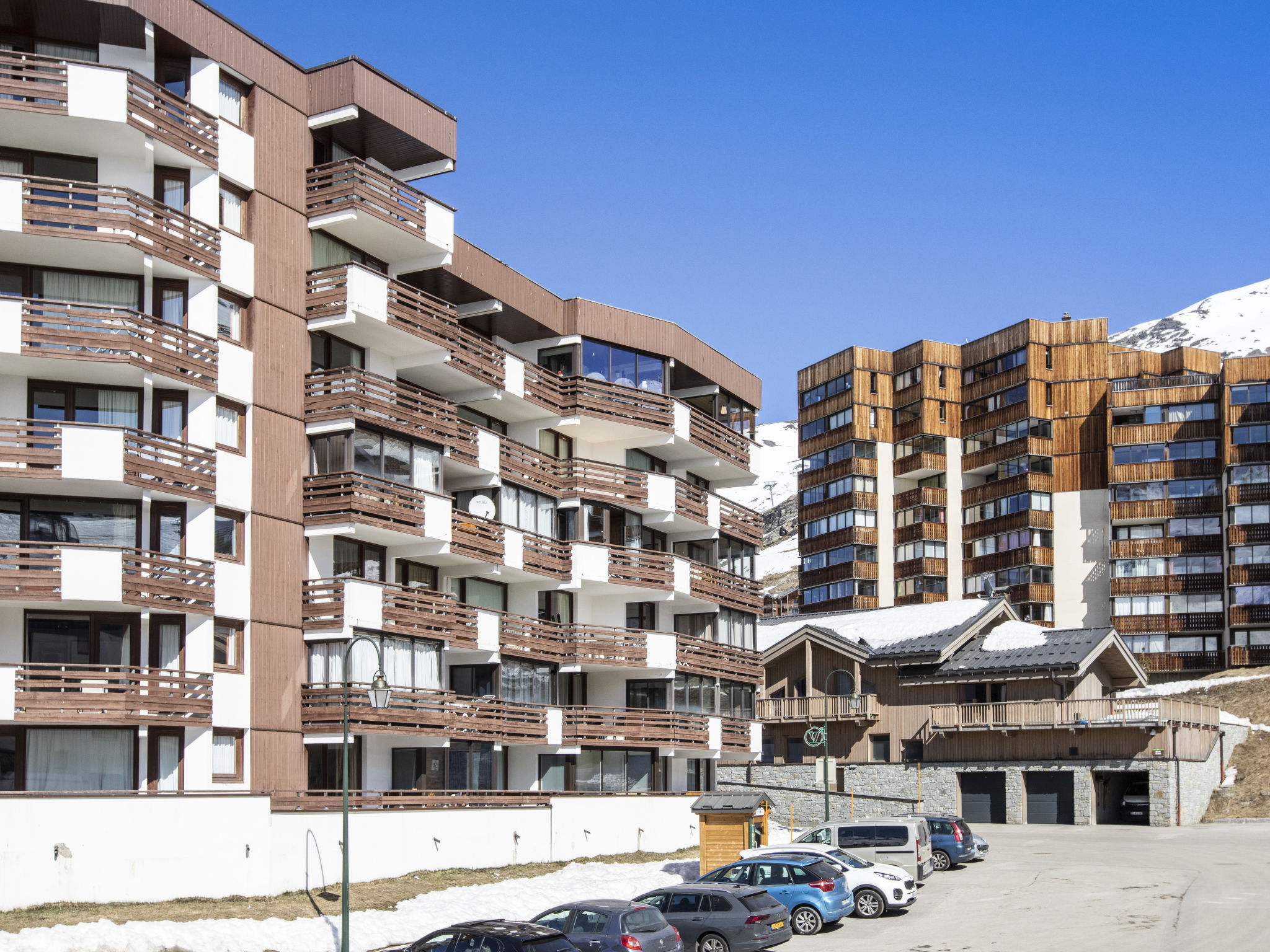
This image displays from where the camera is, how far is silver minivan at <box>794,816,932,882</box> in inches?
1548

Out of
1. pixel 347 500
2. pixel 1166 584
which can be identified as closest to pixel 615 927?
pixel 347 500

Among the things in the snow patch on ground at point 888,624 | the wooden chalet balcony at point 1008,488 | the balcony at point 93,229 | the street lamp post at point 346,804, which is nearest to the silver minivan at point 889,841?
the street lamp post at point 346,804

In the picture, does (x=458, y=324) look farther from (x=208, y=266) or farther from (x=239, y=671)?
(x=239, y=671)

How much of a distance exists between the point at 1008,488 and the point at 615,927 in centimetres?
7985

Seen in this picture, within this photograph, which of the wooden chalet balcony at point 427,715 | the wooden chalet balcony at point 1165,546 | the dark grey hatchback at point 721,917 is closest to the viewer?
the dark grey hatchback at point 721,917

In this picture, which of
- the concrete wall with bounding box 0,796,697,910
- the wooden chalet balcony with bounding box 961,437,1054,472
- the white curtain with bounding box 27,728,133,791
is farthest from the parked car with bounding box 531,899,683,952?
the wooden chalet balcony with bounding box 961,437,1054,472

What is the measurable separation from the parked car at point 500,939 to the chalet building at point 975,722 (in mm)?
38601

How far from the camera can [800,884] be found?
110 feet

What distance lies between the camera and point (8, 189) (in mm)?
32656

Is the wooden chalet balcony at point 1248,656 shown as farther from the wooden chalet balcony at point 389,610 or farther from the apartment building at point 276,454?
the wooden chalet balcony at point 389,610

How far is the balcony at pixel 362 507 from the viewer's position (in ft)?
123

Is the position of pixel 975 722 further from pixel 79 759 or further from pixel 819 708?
pixel 79 759

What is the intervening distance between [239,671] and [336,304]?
32.5 feet

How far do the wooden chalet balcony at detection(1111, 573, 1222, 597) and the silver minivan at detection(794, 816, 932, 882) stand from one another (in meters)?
59.2
